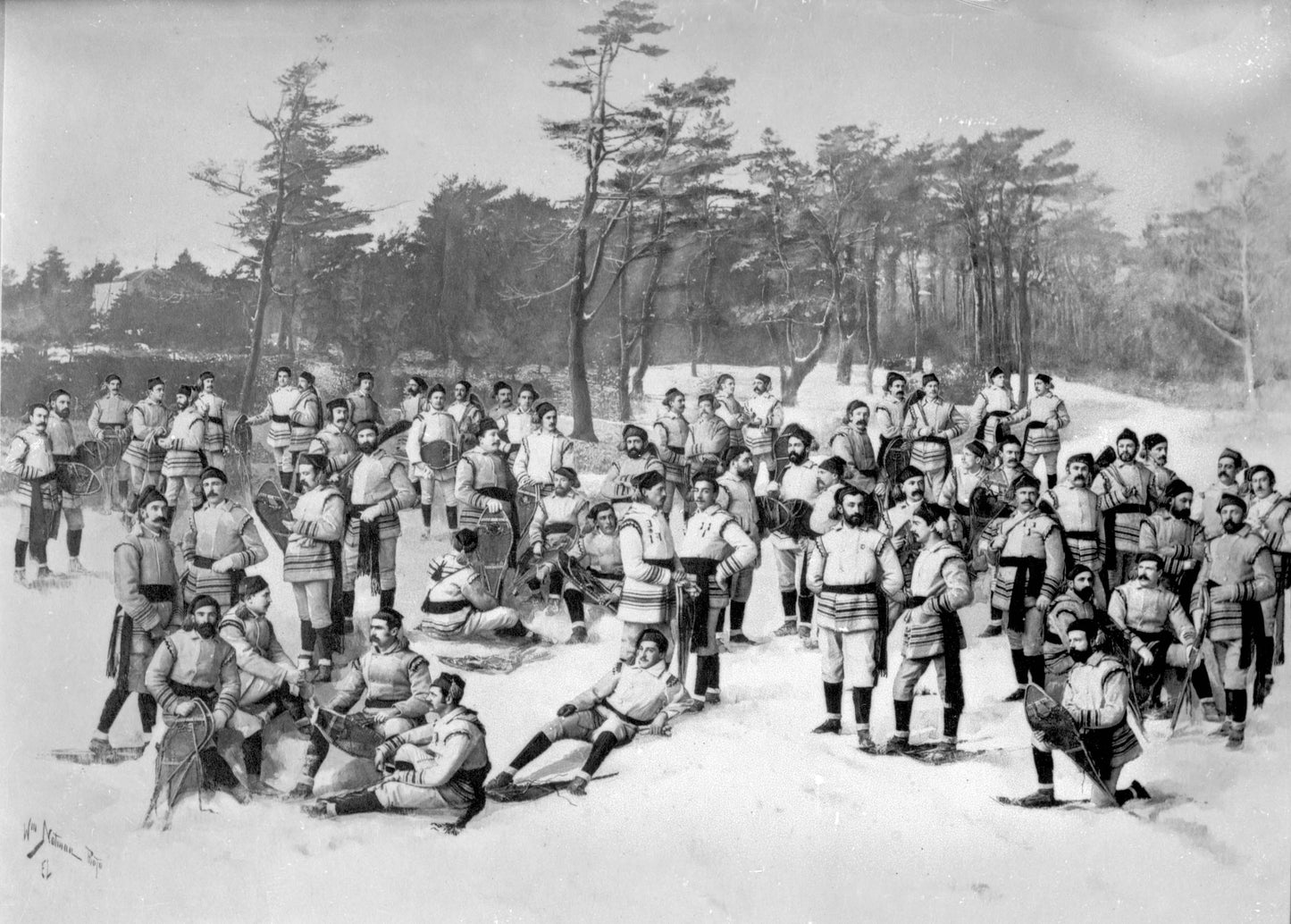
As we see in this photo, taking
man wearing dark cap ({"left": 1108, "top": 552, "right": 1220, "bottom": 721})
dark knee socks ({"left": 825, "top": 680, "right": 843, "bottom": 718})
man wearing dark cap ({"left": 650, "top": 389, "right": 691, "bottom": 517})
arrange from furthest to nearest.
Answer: man wearing dark cap ({"left": 650, "top": 389, "right": 691, "bottom": 517}) → dark knee socks ({"left": 825, "top": 680, "right": 843, "bottom": 718}) → man wearing dark cap ({"left": 1108, "top": 552, "right": 1220, "bottom": 721})

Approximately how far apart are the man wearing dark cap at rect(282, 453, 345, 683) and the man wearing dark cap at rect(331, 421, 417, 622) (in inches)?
1.9

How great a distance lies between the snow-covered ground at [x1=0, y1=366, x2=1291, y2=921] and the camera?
6160mm

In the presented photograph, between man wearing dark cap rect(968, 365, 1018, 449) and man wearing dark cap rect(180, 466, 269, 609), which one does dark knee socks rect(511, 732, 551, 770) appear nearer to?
man wearing dark cap rect(180, 466, 269, 609)

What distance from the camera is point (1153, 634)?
622 centimetres

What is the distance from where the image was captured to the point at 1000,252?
665cm

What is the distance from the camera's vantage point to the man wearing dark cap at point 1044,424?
21.4 ft

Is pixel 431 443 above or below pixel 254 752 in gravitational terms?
above

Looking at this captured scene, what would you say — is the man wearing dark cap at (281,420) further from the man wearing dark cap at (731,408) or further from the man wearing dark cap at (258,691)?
the man wearing dark cap at (731,408)

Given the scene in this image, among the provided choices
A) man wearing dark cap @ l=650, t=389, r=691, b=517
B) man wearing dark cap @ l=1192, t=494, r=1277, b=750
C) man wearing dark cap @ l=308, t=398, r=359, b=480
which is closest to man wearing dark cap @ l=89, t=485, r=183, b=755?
man wearing dark cap @ l=308, t=398, r=359, b=480

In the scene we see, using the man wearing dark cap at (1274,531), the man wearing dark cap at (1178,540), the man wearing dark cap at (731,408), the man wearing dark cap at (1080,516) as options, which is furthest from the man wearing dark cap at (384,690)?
the man wearing dark cap at (1274,531)

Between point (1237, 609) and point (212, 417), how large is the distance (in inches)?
203

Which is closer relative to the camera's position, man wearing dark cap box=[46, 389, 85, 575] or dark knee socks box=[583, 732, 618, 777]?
dark knee socks box=[583, 732, 618, 777]

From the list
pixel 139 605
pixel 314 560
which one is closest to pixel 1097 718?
pixel 314 560

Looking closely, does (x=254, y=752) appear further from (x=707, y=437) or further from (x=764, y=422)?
(x=764, y=422)
